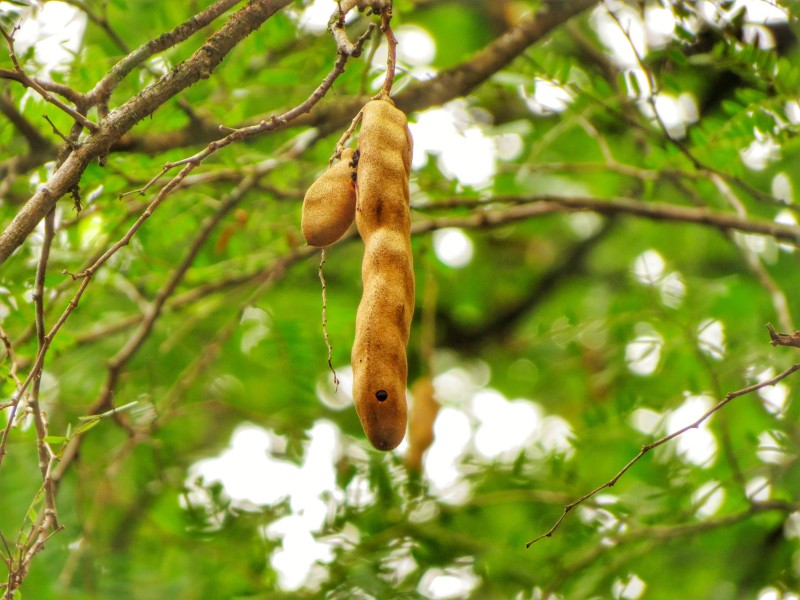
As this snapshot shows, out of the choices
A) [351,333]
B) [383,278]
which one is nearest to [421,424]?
[351,333]

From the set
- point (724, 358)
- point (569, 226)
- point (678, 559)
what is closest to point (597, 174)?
point (569, 226)

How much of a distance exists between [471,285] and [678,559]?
214cm

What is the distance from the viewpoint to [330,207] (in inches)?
44.9

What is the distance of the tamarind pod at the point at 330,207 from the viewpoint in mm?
1125

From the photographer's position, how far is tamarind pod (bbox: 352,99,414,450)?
1032 mm

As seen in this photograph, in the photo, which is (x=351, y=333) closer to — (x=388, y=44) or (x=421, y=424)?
(x=421, y=424)

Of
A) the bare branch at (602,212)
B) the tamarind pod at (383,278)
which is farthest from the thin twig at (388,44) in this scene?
the bare branch at (602,212)

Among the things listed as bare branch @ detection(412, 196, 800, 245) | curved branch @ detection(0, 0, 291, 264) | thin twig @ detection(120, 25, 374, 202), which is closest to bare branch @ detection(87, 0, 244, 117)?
curved branch @ detection(0, 0, 291, 264)

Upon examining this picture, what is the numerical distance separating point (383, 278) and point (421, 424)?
1.56 metres

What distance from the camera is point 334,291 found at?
3.86 metres

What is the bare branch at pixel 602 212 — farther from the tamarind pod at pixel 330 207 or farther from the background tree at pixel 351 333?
the tamarind pod at pixel 330 207

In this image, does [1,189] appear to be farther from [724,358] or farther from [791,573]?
[791,573]

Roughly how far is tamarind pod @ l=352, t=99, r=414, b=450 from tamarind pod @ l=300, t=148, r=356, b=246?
0.06ft

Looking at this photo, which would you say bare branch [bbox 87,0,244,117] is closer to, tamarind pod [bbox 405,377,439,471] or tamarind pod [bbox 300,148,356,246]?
tamarind pod [bbox 300,148,356,246]
